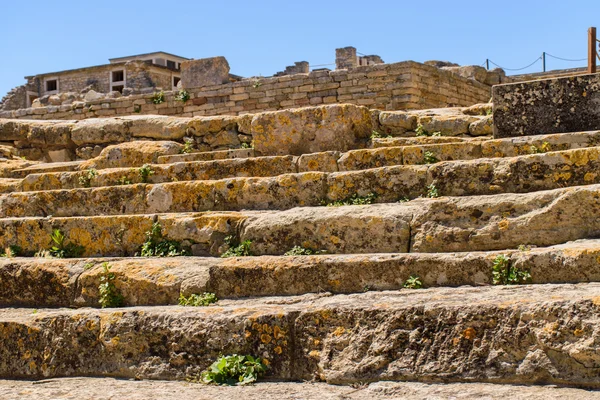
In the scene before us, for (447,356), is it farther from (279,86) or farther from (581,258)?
(279,86)

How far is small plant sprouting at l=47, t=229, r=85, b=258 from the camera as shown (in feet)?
16.7

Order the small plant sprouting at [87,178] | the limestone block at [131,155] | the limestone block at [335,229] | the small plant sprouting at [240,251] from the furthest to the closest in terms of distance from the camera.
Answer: the limestone block at [131,155], the small plant sprouting at [87,178], the small plant sprouting at [240,251], the limestone block at [335,229]

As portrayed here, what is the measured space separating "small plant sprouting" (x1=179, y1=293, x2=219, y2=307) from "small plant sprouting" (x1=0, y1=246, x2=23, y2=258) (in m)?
1.83

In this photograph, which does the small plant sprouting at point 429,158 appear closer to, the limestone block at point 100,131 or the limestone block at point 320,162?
the limestone block at point 320,162

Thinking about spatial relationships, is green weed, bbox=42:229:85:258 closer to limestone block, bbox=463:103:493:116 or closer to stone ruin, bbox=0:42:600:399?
stone ruin, bbox=0:42:600:399

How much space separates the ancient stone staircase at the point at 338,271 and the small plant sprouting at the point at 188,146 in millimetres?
1398

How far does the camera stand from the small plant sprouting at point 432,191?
4.62 meters

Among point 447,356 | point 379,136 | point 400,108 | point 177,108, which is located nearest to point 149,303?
point 447,356

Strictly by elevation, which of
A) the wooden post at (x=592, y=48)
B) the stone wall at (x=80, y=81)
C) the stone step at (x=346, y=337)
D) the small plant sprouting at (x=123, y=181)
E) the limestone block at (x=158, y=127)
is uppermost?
the stone wall at (x=80, y=81)

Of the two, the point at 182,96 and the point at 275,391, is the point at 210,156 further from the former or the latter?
the point at 182,96

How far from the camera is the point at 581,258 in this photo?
346 centimetres

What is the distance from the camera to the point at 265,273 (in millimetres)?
4094

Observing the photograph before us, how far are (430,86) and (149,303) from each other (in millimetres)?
10740

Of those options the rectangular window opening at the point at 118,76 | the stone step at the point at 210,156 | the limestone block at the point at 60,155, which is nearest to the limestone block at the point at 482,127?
the stone step at the point at 210,156
